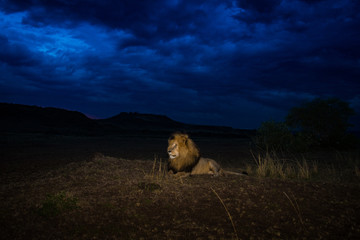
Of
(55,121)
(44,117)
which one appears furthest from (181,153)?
(44,117)

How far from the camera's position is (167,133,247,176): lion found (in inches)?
264

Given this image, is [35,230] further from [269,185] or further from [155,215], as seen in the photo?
[269,185]

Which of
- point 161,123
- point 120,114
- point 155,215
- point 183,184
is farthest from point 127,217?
point 120,114

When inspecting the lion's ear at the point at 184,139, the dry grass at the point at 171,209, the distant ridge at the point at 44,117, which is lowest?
the dry grass at the point at 171,209

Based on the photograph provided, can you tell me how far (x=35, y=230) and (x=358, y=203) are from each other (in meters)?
6.00

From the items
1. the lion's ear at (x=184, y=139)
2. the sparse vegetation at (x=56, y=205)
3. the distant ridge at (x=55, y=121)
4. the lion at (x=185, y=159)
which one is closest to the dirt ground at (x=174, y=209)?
the sparse vegetation at (x=56, y=205)

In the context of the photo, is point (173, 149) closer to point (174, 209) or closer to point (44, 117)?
point (174, 209)

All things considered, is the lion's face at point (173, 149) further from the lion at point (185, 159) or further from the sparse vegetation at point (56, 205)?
the sparse vegetation at point (56, 205)

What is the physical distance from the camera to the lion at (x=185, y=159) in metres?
6.70

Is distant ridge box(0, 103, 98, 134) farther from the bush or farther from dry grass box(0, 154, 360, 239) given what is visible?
dry grass box(0, 154, 360, 239)

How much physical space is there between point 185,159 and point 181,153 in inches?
10.9

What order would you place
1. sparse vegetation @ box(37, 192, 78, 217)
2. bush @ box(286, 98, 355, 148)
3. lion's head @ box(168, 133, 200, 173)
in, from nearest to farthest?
sparse vegetation @ box(37, 192, 78, 217) < lion's head @ box(168, 133, 200, 173) < bush @ box(286, 98, 355, 148)

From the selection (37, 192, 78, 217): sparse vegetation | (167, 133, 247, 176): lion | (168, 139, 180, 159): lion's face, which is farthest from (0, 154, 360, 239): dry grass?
(168, 139, 180, 159): lion's face

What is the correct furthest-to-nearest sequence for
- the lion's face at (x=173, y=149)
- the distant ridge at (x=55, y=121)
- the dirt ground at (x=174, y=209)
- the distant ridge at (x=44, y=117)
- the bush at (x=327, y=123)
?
the distant ridge at (x=44, y=117) < the distant ridge at (x=55, y=121) < the bush at (x=327, y=123) < the lion's face at (x=173, y=149) < the dirt ground at (x=174, y=209)
